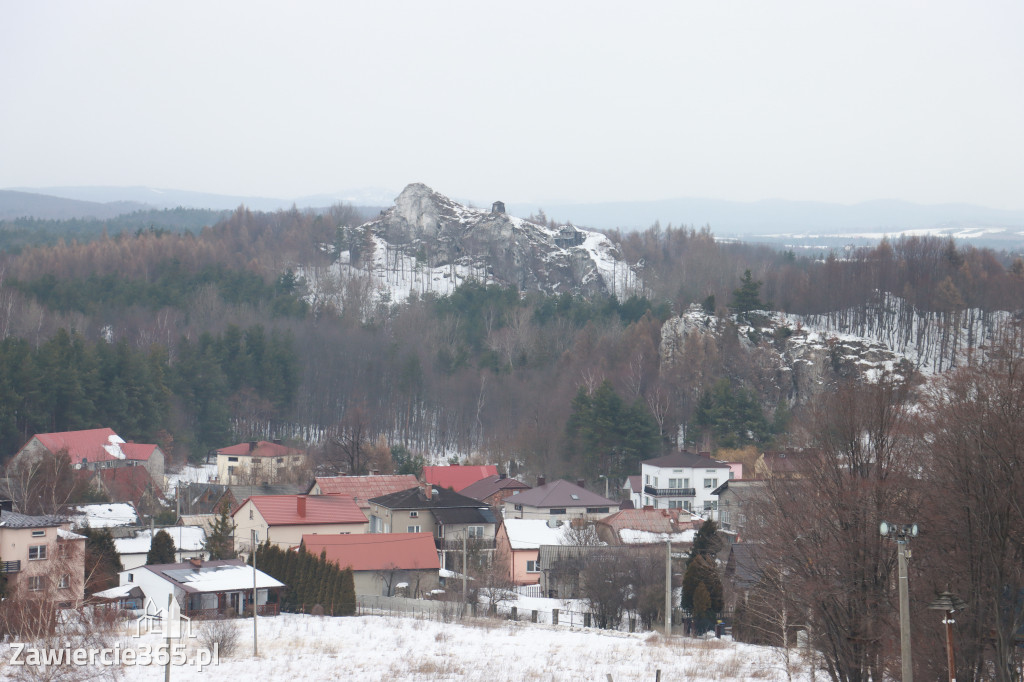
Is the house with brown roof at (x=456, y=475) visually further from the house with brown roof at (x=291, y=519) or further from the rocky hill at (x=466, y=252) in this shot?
the rocky hill at (x=466, y=252)

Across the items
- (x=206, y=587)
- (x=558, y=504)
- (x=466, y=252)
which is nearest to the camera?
(x=206, y=587)

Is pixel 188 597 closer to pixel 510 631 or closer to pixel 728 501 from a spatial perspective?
pixel 510 631

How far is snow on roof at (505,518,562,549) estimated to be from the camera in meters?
41.3

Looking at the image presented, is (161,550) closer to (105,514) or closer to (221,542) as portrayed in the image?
(221,542)

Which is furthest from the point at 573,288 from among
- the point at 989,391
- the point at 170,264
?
the point at 989,391

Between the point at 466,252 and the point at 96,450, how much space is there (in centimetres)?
7451

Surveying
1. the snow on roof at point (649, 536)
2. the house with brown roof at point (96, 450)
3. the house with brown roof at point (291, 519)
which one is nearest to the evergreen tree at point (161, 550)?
the house with brown roof at point (291, 519)

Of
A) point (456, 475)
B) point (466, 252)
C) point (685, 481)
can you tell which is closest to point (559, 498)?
point (685, 481)

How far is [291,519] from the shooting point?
43.1 m

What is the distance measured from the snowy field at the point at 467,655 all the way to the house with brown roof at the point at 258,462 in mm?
38671

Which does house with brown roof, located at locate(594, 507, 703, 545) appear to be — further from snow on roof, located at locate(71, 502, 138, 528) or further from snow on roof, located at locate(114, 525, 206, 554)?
snow on roof, located at locate(71, 502, 138, 528)

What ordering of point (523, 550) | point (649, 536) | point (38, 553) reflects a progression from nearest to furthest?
point (38, 553) → point (523, 550) → point (649, 536)

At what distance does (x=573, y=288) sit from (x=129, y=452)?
247 feet

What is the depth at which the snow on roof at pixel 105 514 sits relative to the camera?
4500 cm
